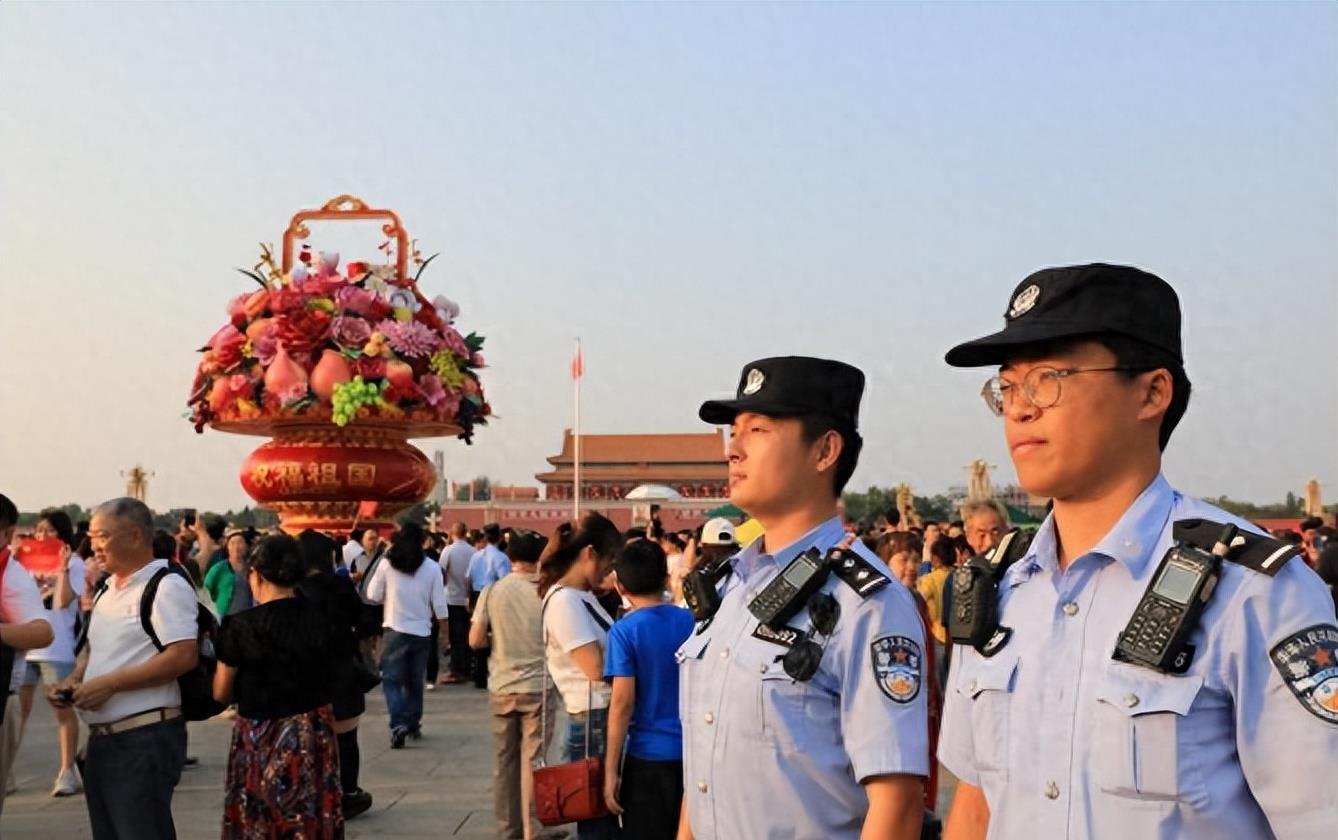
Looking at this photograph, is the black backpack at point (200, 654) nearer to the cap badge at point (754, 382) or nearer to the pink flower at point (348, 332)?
the cap badge at point (754, 382)

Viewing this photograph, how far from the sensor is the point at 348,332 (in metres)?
11.2

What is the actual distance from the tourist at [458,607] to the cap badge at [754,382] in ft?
41.0

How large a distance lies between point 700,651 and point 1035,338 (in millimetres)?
1273

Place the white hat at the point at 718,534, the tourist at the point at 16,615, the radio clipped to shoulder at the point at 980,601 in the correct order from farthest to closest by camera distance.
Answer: the white hat at the point at 718,534, the tourist at the point at 16,615, the radio clipped to shoulder at the point at 980,601

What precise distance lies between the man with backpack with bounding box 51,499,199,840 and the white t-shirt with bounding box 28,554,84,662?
244 cm

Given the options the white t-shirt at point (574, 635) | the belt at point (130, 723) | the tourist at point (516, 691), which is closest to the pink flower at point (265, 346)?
the tourist at point (516, 691)

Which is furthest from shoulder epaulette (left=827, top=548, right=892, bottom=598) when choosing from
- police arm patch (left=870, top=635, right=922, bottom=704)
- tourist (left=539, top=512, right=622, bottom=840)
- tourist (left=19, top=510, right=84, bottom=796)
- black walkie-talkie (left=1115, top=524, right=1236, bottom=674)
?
tourist (left=19, top=510, right=84, bottom=796)

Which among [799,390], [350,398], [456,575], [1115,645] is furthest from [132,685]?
[456,575]

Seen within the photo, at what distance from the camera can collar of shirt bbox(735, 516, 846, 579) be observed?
10.2ft

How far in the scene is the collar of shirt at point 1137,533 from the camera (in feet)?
6.60

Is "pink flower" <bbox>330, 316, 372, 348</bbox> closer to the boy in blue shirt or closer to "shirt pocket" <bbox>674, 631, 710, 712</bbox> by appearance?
the boy in blue shirt

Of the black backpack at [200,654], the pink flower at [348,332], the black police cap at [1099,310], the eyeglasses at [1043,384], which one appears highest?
the pink flower at [348,332]

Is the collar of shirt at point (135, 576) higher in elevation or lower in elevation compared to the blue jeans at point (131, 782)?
higher

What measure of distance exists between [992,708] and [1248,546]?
47 centimetres
